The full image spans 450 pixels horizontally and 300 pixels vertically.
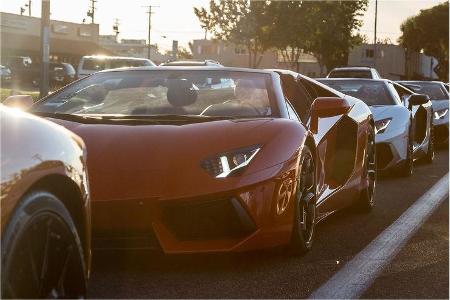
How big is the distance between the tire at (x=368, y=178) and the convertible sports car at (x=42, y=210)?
4.42 m

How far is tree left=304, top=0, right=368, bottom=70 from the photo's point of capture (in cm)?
5653

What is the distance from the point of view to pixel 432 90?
1891 centimetres

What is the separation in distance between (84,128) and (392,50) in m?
103

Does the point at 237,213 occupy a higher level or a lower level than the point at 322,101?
lower

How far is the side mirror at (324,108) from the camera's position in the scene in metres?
6.55

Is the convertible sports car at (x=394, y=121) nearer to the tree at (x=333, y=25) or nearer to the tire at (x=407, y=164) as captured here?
the tire at (x=407, y=164)

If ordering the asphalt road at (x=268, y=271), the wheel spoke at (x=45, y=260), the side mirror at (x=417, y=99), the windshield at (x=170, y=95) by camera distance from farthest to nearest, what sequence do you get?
the side mirror at (x=417, y=99) → the windshield at (x=170, y=95) → the asphalt road at (x=268, y=271) → the wheel spoke at (x=45, y=260)

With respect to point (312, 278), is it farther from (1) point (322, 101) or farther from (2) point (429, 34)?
(2) point (429, 34)

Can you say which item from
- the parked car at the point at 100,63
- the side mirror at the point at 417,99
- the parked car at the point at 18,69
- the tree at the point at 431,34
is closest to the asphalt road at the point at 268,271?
the side mirror at the point at 417,99

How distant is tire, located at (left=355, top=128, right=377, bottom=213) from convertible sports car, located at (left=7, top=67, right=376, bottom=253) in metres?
1.07

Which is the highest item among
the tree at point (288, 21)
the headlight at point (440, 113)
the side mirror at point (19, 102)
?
the tree at point (288, 21)

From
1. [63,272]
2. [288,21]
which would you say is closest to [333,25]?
[288,21]

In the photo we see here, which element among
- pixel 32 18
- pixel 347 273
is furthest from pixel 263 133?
pixel 32 18

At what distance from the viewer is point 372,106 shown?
1175 centimetres
